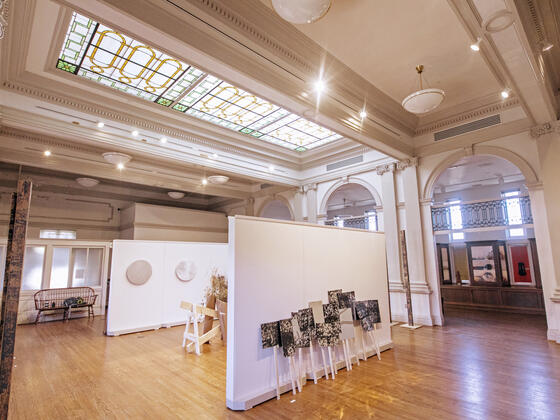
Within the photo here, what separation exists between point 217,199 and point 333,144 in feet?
20.6

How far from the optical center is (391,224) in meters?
7.90

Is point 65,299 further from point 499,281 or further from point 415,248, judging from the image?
point 499,281

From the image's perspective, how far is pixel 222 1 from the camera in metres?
3.56

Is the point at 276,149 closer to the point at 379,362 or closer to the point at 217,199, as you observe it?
the point at 217,199

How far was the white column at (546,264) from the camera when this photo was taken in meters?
5.57

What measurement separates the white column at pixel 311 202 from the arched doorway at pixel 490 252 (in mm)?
3395

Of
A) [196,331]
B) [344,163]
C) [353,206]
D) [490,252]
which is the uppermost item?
[344,163]

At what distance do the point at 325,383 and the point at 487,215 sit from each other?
9.23 meters

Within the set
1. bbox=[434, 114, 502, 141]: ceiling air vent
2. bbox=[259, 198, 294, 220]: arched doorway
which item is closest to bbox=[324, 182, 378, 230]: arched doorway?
bbox=[259, 198, 294, 220]: arched doorway

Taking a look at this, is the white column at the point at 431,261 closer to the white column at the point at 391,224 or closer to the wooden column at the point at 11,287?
the white column at the point at 391,224

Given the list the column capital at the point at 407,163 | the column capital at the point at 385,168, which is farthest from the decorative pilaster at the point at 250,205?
the column capital at the point at 407,163

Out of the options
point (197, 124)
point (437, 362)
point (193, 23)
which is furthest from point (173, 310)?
point (193, 23)

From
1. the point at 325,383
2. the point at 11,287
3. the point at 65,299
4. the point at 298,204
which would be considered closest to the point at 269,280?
the point at 325,383

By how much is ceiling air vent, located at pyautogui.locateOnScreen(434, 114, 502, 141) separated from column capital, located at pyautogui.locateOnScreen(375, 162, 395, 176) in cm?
116
